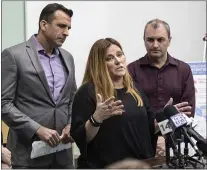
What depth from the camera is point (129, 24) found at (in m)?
3.52

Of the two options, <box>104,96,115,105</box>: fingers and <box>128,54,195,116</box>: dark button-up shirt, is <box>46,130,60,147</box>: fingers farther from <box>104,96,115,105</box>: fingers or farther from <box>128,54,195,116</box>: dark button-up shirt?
<box>128,54,195,116</box>: dark button-up shirt

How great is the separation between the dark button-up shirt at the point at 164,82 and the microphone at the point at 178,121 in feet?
2.66

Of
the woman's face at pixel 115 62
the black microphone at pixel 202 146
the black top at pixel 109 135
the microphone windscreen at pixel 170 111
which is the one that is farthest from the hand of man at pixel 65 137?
the black microphone at pixel 202 146

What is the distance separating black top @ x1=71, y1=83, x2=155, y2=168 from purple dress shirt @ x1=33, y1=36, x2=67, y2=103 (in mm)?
320

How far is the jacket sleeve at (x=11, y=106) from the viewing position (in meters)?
1.81

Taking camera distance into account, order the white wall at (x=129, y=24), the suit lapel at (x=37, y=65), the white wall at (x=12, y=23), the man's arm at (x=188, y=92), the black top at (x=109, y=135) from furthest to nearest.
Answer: the white wall at (x=129, y=24), the white wall at (x=12, y=23), the man's arm at (x=188, y=92), the suit lapel at (x=37, y=65), the black top at (x=109, y=135)

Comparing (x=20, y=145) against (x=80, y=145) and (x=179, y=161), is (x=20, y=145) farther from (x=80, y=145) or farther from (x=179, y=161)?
(x=179, y=161)

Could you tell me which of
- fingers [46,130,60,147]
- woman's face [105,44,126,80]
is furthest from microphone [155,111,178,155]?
fingers [46,130,60,147]

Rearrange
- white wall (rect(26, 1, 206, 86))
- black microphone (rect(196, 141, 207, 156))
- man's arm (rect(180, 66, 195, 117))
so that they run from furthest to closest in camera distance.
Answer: white wall (rect(26, 1, 206, 86)) → man's arm (rect(180, 66, 195, 117)) → black microphone (rect(196, 141, 207, 156))

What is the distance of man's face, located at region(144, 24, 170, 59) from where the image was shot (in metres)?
2.22

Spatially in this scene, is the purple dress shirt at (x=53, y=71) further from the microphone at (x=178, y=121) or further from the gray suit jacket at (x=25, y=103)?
the microphone at (x=178, y=121)

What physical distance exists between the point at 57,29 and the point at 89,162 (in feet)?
2.63

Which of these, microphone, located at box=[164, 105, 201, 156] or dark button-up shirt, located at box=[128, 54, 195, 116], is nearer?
microphone, located at box=[164, 105, 201, 156]

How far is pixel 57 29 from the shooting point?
1972 mm
